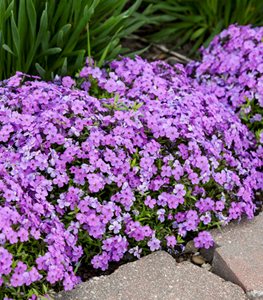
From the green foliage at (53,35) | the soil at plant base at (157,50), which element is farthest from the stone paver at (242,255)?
the soil at plant base at (157,50)

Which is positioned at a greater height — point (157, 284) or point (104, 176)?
point (104, 176)

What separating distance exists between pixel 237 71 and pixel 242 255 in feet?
3.82

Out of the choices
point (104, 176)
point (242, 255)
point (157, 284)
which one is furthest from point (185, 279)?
point (104, 176)

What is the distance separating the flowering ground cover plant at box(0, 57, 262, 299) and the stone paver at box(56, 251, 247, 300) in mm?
70

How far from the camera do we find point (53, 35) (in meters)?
3.33

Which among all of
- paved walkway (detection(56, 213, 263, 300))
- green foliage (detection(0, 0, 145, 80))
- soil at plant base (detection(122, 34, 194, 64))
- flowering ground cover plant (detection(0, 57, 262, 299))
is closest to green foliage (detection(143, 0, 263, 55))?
soil at plant base (detection(122, 34, 194, 64))

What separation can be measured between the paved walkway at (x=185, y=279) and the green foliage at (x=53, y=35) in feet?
3.32

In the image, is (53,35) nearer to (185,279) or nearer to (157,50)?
(157,50)

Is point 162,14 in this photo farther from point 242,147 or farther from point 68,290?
point 68,290

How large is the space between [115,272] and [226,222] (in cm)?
54

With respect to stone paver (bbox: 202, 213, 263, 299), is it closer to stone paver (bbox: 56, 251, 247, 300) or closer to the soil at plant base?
stone paver (bbox: 56, 251, 247, 300)

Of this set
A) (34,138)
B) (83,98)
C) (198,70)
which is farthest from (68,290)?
(198,70)

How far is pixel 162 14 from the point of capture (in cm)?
434

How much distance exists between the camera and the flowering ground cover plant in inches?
98.0
